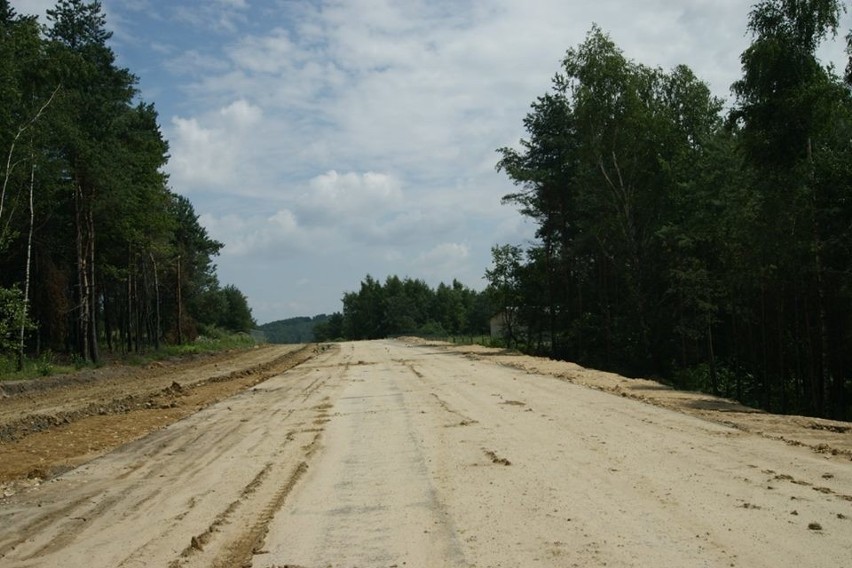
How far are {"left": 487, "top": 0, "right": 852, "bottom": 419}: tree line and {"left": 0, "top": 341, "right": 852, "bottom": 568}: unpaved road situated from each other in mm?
11276

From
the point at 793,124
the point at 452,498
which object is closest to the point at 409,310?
the point at 793,124

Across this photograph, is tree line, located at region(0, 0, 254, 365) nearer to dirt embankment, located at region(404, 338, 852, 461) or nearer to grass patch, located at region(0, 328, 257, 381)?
grass patch, located at region(0, 328, 257, 381)

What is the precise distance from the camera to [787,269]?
885 inches

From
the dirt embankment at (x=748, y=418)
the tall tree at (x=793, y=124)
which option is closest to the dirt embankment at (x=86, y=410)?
the dirt embankment at (x=748, y=418)

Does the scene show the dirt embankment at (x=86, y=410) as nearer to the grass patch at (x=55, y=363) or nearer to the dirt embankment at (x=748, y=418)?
the grass patch at (x=55, y=363)

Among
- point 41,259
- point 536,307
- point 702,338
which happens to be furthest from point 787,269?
point 41,259

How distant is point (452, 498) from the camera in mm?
7020

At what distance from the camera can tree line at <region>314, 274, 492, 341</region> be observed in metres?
115

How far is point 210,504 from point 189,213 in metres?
63.7

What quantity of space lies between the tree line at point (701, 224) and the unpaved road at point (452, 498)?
11276 millimetres

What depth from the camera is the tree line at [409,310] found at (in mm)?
115000

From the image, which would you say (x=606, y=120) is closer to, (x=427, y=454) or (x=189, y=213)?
(x=427, y=454)

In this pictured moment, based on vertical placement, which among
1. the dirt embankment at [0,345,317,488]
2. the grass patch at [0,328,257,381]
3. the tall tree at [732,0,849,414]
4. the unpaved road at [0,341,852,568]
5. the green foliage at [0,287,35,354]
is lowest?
the dirt embankment at [0,345,317,488]

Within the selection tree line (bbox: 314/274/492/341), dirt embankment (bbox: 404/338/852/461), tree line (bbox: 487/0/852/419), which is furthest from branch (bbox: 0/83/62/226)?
tree line (bbox: 314/274/492/341)
